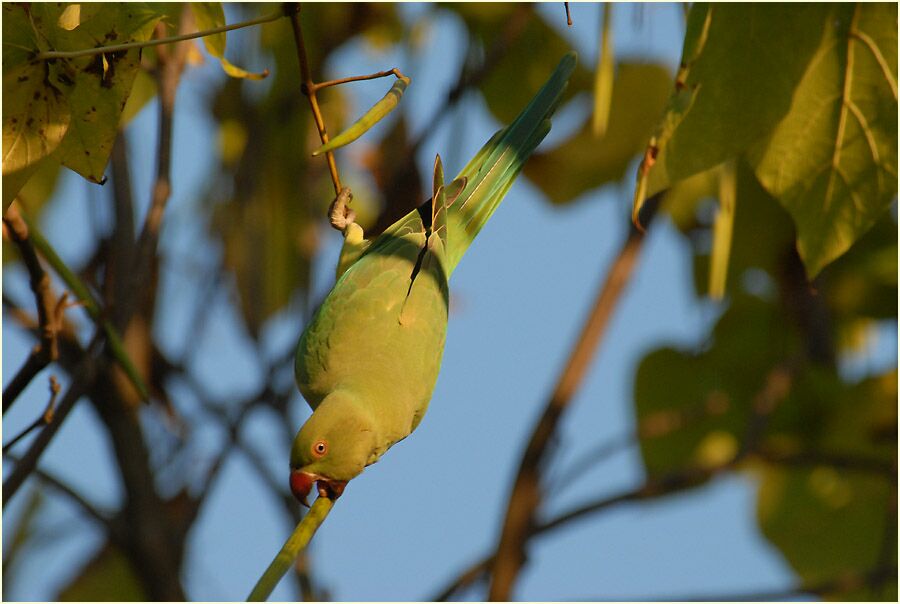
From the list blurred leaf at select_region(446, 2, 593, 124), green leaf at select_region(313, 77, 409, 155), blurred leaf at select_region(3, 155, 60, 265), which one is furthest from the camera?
blurred leaf at select_region(446, 2, 593, 124)

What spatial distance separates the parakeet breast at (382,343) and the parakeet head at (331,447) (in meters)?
0.06

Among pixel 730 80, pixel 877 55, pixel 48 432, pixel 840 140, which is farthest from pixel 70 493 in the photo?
pixel 877 55

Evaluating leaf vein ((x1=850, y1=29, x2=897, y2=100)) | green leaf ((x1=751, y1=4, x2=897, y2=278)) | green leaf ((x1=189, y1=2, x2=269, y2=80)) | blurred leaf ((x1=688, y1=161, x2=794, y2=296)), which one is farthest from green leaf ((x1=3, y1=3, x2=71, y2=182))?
blurred leaf ((x1=688, y1=161, x2=794, y2=296))

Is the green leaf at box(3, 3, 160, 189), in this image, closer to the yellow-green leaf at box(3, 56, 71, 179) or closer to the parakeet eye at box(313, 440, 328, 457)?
the yellow-green leaf at box(3, 56, 71, 179)

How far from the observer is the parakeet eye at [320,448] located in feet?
5.55

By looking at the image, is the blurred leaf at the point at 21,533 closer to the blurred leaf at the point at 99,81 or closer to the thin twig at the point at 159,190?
the thin twig at the point at 159,190

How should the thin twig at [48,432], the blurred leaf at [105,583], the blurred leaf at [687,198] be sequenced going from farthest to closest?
the blurred leaf at [687,198] < the blurred leaf at [105,583] < the thin twig at [48,432]

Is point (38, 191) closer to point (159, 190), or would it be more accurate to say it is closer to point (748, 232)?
point (159, 190)

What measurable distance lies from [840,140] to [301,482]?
1.07m

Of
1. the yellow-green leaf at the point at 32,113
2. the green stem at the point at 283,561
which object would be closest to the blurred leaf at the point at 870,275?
the green stem at the point at 283,561

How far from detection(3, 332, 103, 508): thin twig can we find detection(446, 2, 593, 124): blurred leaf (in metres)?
1.54

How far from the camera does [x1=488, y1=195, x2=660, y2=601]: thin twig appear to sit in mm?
2582

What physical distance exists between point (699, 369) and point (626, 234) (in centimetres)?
63

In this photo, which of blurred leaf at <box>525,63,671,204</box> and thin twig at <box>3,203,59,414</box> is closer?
thin twig at <box>3,203,59,414</box>
